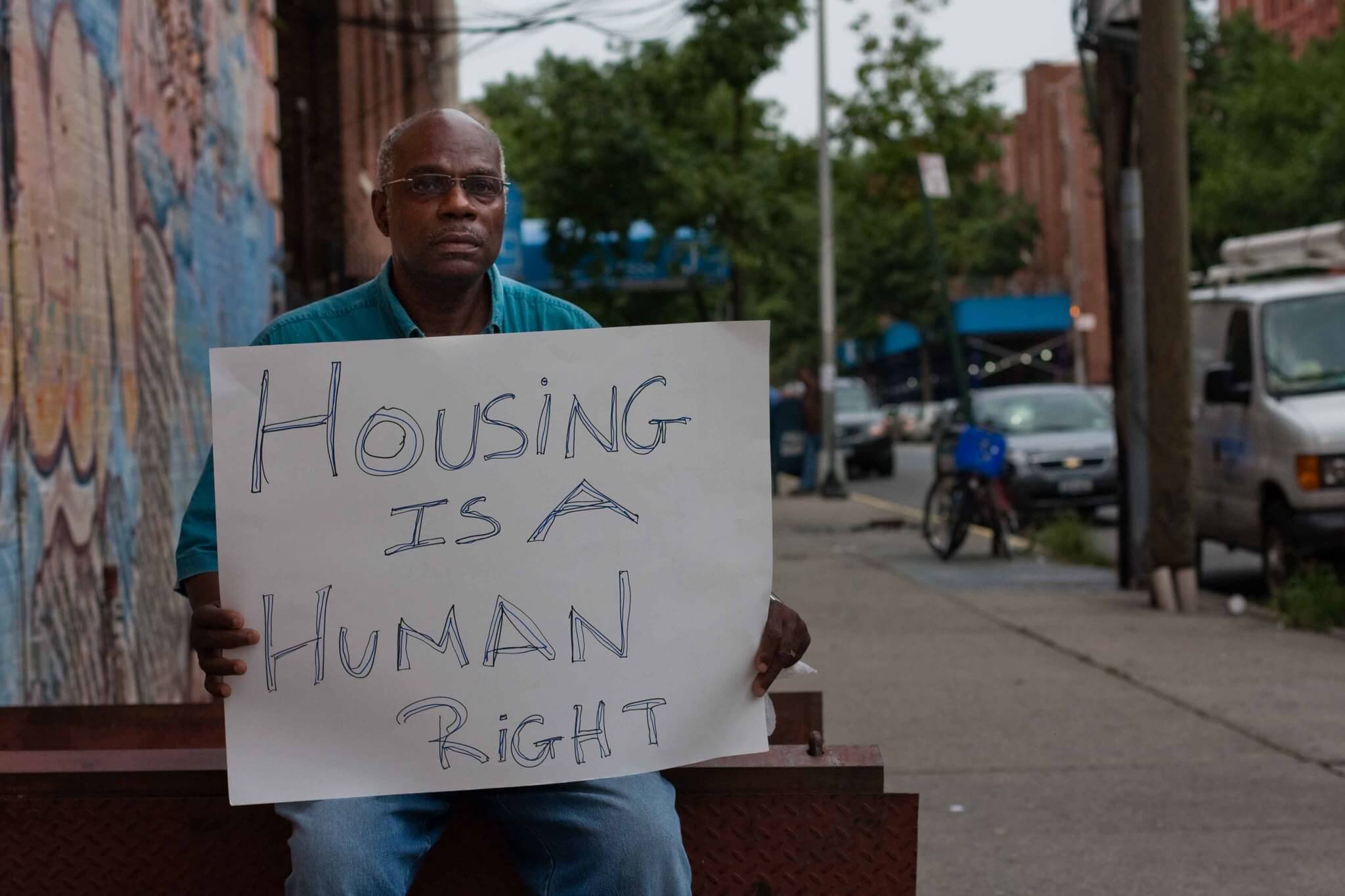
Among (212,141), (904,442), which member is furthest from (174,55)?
(904,442)

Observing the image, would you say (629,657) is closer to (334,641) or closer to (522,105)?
(334,641)

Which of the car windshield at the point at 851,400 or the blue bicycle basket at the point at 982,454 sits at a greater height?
the car windshield at the point at 851,400

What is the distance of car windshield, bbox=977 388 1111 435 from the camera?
18219 mm

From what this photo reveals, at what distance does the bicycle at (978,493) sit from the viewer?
14.7 meters

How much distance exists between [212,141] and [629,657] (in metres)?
5.89

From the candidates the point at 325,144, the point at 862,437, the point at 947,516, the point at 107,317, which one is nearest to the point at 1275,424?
the point at 947,516

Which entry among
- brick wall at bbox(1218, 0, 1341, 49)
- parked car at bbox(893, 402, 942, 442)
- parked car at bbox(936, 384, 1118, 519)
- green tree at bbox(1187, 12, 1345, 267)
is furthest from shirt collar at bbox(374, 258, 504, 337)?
parked car at bbox(893, 402, 942, 442)

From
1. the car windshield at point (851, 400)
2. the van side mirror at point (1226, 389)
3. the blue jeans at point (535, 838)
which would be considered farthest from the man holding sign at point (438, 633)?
the car windshield at point (851, 400)

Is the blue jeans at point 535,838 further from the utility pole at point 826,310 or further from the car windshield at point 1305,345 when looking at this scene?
the utility pole at point 826,310

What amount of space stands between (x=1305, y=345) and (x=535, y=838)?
365 inches

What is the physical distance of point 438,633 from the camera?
2.67 meters

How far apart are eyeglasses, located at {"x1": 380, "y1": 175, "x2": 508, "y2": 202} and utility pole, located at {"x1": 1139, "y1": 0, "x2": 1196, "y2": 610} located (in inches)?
325

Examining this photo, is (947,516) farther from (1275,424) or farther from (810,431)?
(810,431)

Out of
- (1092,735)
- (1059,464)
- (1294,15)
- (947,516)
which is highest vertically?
(1294,15)
